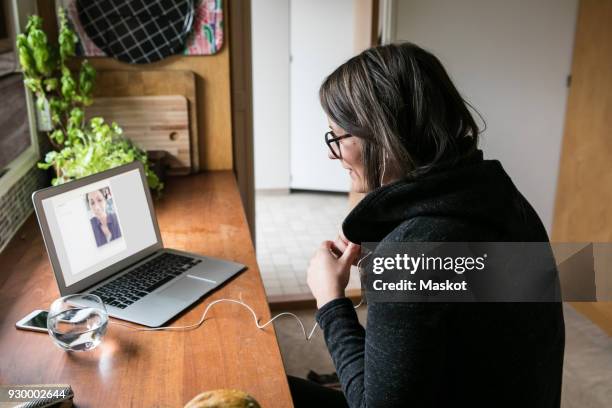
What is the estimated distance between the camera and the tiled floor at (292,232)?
311 cm

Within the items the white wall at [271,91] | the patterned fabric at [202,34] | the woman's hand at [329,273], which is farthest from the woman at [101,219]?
the white wall at [271,91]

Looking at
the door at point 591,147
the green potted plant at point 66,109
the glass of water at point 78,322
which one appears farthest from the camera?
the door at point 591,147

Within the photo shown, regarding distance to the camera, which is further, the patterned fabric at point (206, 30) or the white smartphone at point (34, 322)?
the patterned fabric at point (206, 30)

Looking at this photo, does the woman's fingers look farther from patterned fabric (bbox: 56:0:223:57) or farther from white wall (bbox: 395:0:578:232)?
white wall (bbox: 395:0:578:232)

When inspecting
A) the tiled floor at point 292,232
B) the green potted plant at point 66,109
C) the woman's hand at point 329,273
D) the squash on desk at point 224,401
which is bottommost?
the tiled floor at point 292,232

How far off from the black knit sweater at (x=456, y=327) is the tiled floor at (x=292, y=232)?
6.36ft

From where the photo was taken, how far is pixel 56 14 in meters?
1.99

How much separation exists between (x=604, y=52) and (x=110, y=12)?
1.90 meters

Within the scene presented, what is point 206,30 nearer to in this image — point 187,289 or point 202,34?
point 202,34

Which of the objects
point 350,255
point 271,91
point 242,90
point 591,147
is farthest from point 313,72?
point 350,255

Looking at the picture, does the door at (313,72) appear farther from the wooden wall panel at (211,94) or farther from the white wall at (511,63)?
the wooden wall panel at (211,94)

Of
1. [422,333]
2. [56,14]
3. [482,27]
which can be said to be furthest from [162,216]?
[482,27]

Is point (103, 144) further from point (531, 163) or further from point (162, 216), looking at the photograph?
point (531, 163)

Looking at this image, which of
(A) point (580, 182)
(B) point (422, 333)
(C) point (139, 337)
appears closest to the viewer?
(B) point (422, 333)
